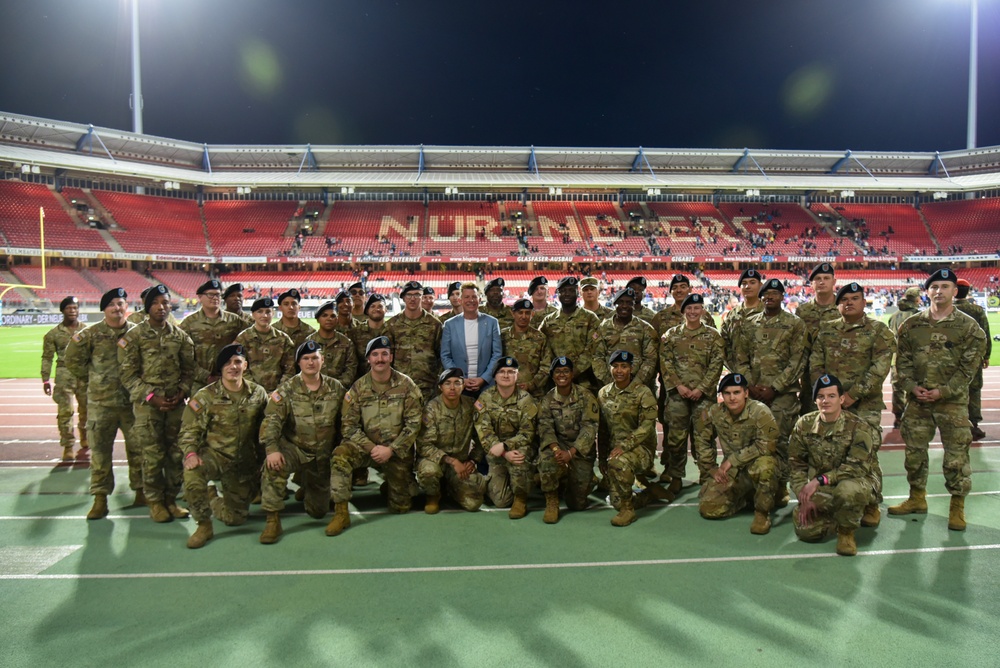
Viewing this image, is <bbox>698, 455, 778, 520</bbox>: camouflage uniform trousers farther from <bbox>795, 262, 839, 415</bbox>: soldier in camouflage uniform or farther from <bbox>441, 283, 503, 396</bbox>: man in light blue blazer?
<bbox>441, 283, 503, 396</bbox>: man in light blue blazer

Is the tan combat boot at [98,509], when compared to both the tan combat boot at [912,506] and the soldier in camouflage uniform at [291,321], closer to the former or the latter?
the soldier in camouflage uniform at [291,321]

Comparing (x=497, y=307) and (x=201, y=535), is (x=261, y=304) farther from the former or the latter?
(x=497, y=307)

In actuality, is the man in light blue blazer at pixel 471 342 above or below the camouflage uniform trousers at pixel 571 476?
above

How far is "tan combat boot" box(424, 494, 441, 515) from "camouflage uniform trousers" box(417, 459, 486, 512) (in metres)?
0.03

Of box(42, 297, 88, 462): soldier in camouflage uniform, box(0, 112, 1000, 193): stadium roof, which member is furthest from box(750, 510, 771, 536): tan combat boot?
box(0, 112, 1000, 193): stadium roof

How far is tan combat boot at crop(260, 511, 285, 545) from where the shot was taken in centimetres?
455

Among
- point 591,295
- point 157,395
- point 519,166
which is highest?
point 519,166

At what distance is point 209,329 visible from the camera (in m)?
6.00

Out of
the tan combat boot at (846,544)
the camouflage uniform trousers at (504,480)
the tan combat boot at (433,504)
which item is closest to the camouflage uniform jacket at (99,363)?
the tan combat boot at (433,504)

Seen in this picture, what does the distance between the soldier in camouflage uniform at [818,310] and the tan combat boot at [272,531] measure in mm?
5301

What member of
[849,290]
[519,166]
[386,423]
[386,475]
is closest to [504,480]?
[386,475]

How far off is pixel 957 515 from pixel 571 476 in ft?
10.6

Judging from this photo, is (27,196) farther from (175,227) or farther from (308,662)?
(308,662)

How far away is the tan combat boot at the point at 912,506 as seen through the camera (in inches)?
195
